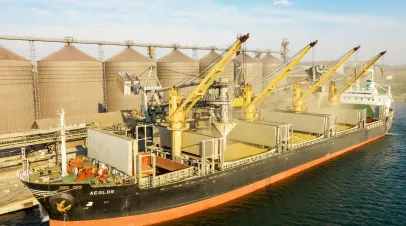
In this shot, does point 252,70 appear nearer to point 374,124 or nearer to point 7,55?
point 374,124

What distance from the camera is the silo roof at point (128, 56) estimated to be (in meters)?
50.2

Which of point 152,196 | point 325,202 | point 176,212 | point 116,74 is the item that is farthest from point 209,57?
point 152,196

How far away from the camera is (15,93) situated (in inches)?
1436

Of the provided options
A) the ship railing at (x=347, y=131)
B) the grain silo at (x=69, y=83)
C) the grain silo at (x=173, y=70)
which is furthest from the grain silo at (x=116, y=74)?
the ship railing at (x=347, y=131)

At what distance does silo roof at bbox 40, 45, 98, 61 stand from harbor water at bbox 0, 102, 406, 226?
2419 cm

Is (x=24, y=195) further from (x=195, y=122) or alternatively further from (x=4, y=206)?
(x=195, y=122)

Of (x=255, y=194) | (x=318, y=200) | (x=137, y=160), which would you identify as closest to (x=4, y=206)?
(x=137, y=160)

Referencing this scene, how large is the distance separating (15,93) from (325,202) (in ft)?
122

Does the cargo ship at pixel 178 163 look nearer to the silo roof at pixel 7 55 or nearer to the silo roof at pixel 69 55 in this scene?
the silo roof at pixel 69 55

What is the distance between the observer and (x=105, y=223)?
21500 mm

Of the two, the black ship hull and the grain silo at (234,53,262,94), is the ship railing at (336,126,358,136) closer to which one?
the black ship hull

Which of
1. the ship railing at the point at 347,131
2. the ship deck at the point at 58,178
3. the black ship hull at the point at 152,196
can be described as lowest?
the black ship hull at the point at 152,196

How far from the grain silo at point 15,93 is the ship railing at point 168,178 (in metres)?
23.1

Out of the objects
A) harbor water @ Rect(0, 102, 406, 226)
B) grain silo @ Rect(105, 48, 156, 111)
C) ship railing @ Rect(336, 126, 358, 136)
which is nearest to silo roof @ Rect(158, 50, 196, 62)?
grain silo @ Rect(105, 48, 156, 111)
